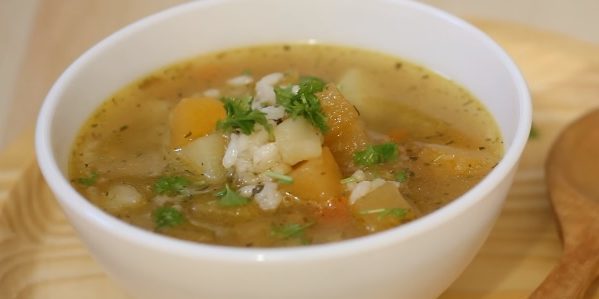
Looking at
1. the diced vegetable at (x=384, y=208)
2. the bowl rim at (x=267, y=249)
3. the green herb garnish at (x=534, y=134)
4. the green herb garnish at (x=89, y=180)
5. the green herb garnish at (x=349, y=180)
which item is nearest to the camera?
the bowl rim at (x=267, y=249)

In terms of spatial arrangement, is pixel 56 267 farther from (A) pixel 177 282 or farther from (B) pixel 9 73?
(B) pixel 9 73

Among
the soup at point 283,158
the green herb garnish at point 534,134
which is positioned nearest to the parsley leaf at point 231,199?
the soup at point 283,158

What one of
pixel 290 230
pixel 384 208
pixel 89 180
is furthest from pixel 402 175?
pixel 89 180

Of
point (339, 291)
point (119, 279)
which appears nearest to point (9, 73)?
point (119, 279)

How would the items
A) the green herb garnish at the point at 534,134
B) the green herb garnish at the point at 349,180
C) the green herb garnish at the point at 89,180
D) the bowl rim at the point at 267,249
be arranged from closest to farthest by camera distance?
the bowl rim at the point at 267,249, the green herb garnish at the point at 349,180, the green herb garnish at the point at 89,180, the green herb garnish at the point at 534,134

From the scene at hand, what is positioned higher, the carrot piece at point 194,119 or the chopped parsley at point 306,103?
the chopped parsley at point 306,103

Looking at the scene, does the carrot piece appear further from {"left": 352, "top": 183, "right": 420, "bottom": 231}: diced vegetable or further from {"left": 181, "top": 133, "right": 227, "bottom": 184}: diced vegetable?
{"left": 352, "top": 183, "right": 420, "bottom": 231}: diced vegetable

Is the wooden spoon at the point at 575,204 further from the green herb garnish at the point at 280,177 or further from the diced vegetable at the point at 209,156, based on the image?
the diced vegetable at the point at 209,156
